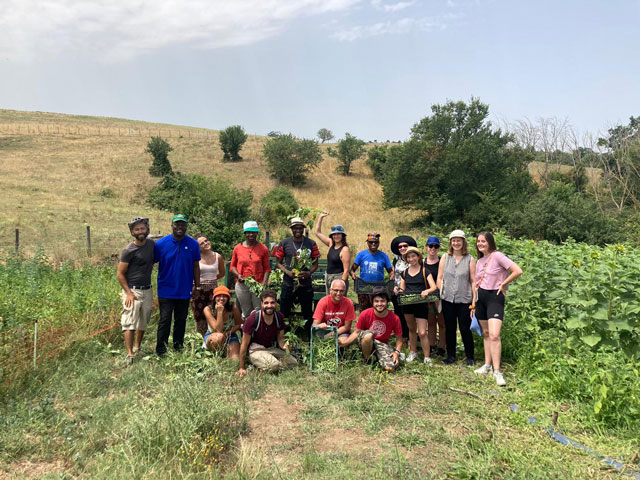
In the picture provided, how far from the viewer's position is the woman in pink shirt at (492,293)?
16.5 feet

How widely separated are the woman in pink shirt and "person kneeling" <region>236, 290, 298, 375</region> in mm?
2302

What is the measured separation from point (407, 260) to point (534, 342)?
1.82 metres

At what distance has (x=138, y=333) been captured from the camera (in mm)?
5449

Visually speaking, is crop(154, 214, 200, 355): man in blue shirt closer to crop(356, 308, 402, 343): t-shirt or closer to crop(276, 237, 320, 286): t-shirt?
crop(276, 237, 320, 286): t-shirt

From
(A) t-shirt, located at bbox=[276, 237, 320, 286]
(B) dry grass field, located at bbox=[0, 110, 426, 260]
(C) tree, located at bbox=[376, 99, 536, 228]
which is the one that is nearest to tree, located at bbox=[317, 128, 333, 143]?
(B) dry grass field, located at bbox=[0, 110, 426, 260]

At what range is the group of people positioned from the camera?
17.0 ft

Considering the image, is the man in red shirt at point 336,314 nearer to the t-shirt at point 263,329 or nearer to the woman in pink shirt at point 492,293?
the t-shirt at point 263,329

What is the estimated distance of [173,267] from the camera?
17.9ft

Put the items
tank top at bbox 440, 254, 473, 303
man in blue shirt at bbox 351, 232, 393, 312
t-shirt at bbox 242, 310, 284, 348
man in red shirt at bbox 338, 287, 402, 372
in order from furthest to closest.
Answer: man in blue shirt at bbox 351, 232, 393, 312, tank top at bbox 440, 254, 473, 303, man in red shirt at bbox 338, 287, 402, 372, t-shirt at bbox 242, 310, 284, 348

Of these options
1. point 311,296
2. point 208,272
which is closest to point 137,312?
point 208,272

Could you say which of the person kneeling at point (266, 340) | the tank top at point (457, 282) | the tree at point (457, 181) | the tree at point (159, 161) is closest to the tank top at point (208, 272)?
the person kneeling at point (266, 340)

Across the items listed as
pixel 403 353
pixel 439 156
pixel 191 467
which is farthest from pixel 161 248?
pixel 439 156

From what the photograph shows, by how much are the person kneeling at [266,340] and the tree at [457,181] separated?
76.1 ft

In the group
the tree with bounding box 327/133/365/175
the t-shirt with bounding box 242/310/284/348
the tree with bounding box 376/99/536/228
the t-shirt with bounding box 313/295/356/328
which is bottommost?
the t-shirt with bounding box 242/310/284/348
